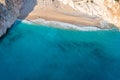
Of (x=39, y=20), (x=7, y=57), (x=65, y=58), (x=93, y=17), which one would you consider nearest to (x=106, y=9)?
(x=93, y=17)

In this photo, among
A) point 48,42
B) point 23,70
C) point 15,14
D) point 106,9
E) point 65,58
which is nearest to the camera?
point 23,70

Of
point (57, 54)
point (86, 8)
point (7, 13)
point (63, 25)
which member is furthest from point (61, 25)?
point (7, 13)

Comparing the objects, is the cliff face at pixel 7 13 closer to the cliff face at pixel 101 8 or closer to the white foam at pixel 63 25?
the white foam at pixel 63 25

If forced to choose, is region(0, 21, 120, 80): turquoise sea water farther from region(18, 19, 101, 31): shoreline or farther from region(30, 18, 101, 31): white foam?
region(30, 18, 101, 31): white foam

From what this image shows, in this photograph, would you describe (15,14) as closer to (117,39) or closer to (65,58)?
(65,58)

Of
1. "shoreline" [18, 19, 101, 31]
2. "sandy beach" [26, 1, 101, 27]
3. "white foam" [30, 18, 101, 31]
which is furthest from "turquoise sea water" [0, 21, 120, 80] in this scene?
"sandy beach" [26, 1, 101, 27]

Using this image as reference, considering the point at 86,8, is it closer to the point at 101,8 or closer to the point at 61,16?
the point at 101,8
